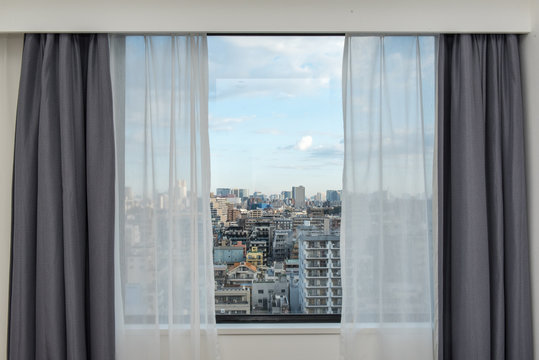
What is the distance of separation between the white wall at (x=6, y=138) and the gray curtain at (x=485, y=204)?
7.70ft

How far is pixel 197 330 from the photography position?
6.84 feet

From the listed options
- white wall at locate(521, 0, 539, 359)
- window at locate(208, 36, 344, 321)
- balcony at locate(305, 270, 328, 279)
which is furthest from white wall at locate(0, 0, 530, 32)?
balcony at locate(305, 270, 328, 279)

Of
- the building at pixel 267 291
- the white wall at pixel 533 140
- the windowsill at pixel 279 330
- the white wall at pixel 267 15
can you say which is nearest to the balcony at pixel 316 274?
the building at pixel 267 291

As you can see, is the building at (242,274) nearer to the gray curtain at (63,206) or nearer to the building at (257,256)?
the building at (257,256)

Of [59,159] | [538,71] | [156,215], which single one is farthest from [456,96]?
[59,159]

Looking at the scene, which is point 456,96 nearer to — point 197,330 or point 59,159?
point 197,330

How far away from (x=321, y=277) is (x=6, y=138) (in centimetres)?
195

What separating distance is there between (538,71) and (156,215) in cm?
215

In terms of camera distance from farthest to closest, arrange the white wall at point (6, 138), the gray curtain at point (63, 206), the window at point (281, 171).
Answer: the window at point (281, 171) → the white wall at point (6, 138) → the gray curtain at point (63, 206)

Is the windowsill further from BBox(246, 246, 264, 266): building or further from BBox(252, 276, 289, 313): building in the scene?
BBox(246, 246, 264, 266): building

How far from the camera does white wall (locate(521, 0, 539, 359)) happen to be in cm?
199

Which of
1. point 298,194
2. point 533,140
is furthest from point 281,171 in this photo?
point 533,140

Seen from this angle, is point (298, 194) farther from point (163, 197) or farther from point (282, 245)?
point (163, 197)

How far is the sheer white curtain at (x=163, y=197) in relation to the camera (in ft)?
6.86
